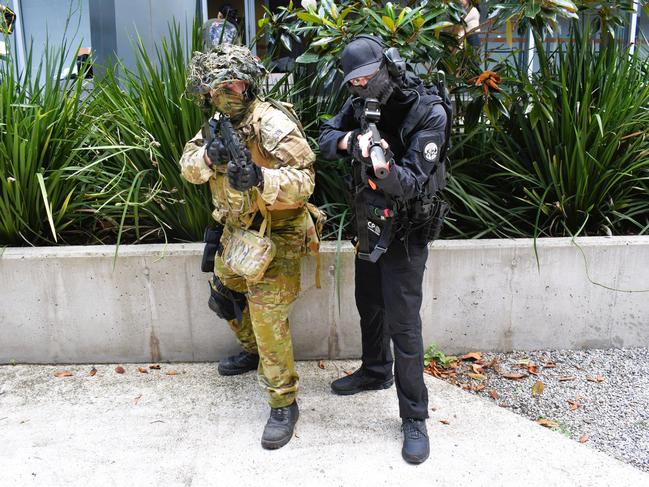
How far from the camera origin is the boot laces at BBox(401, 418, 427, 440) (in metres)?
2.87

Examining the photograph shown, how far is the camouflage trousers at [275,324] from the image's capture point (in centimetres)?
291

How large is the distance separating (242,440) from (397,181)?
1.46 metres

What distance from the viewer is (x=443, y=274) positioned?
3.71 metres

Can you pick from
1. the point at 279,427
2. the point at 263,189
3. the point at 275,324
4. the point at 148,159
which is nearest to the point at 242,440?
the point at 279,427

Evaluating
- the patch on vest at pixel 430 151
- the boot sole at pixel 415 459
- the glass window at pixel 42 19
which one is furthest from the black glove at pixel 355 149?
the glass window at pixel 42 19

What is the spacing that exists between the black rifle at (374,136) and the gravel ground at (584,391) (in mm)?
1639

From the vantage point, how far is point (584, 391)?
11.2 ft

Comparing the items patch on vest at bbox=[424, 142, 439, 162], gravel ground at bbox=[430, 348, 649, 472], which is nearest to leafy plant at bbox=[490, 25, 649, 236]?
gravel ground at bbox=[430, 348, 649, 472]

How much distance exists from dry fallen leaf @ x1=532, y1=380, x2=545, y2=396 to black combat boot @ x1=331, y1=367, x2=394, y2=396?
0.77m

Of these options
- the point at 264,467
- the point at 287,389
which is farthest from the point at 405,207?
the point at 264,467

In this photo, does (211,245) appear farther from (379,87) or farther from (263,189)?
(379,87)

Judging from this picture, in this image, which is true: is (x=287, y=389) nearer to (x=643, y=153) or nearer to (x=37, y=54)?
(x=643, y=153)

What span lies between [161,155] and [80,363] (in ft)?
4.38

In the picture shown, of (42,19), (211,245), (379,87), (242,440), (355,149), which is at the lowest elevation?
(242,440)
